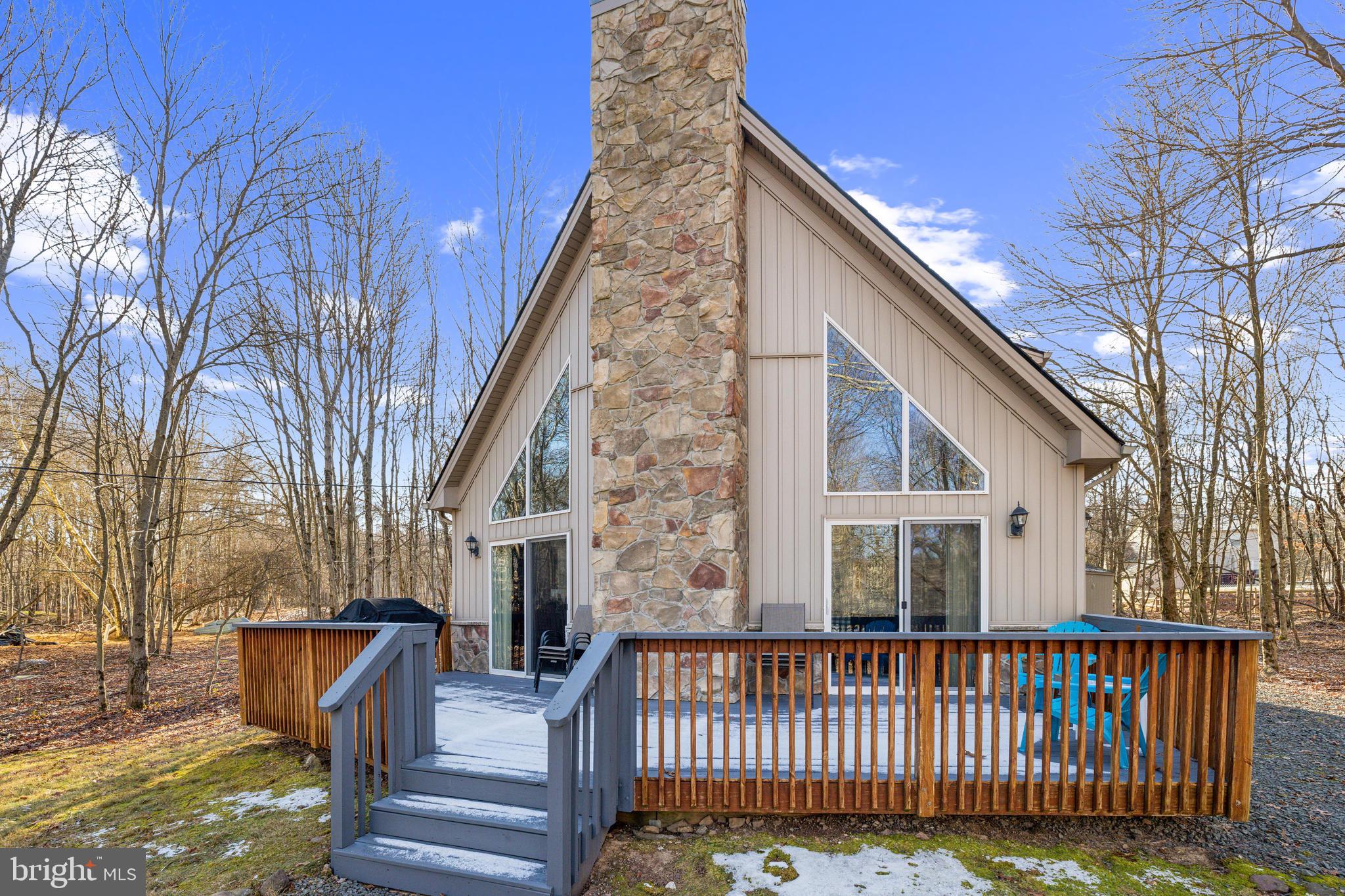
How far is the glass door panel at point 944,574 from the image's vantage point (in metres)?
6.74

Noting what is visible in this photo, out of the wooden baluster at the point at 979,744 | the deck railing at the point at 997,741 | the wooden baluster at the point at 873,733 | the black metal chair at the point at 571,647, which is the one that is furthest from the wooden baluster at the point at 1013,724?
the black metal chair at the point at 571,647

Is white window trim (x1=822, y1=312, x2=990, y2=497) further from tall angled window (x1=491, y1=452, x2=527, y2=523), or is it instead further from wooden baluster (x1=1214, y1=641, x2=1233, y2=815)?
tall angled window (x1=491, y1=452, x2=527, y2=523)

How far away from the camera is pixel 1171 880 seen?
3865 millimetres

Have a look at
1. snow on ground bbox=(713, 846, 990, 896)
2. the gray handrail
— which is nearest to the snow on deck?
snow on ground bbox=(713, 846, 990, 896)

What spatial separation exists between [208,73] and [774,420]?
8.97m

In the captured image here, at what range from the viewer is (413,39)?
13812 mm

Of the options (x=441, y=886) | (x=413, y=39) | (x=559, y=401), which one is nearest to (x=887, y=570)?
(x=559, y=401)

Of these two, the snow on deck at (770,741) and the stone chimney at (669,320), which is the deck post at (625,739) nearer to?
the snow on deck at (770,741)

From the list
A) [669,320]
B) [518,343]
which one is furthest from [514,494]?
[669,320]

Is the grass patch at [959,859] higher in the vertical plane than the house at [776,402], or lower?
lower

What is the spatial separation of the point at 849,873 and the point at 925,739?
797 millimetres

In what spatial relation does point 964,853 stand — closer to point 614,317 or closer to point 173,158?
point 614,317

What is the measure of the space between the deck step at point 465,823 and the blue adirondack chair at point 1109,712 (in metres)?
2.93

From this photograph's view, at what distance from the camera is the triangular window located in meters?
6.85
